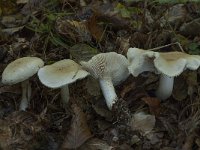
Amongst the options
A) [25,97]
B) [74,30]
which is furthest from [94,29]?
[25,97]

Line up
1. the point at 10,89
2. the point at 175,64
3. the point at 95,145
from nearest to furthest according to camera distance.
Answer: the point at 175,64, the point at 95,145, the point at 10,89

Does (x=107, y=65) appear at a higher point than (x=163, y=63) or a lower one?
lower

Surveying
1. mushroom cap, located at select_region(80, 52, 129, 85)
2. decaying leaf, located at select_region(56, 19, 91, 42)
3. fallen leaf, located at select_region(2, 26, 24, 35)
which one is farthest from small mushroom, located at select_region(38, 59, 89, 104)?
fallen leaf, located at select_region(2, 26, 24, 35)

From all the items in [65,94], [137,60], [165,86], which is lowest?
[65,94]

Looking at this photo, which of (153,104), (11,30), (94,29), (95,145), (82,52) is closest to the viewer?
(95,145)

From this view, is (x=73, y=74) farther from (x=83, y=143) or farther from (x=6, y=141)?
(x=6, y=141)

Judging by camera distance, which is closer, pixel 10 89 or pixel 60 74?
pixel 60 74

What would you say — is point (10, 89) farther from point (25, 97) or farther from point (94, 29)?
point (94, 29)

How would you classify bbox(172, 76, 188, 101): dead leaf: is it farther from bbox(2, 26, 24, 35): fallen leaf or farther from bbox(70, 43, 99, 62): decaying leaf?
bbox(2, 26, 24, 35): fallen leaf
